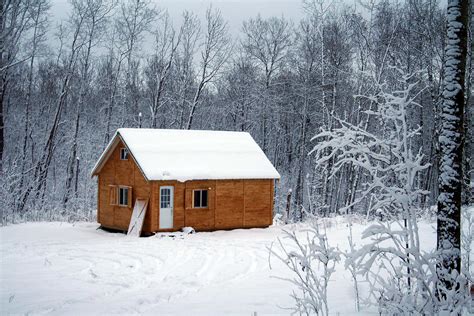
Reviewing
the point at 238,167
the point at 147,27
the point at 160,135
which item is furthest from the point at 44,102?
the point at 238,167

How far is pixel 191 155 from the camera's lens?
66.1 feet

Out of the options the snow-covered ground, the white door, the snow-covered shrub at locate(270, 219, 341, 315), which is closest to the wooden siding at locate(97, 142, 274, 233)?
the white door

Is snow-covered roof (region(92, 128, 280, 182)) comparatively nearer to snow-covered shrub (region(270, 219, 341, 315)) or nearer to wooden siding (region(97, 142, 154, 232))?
wooden siding (region(97, 142, 154, 232))

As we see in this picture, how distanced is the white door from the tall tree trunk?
13.8m

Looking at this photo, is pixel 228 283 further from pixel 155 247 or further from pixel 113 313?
pixel 155 247

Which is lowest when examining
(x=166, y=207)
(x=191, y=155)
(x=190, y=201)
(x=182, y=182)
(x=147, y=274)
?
(x=147, y=274)

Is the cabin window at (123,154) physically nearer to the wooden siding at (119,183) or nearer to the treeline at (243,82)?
the wooden siding at (119,183)

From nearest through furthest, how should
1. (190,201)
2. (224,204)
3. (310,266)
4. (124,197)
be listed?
(310,266)
(190,201)
(224,204)
(124,197)

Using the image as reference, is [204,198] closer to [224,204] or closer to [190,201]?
[190,201]

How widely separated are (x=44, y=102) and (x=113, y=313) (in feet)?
122

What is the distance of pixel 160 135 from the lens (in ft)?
69.5

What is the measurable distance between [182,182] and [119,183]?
11.9ft

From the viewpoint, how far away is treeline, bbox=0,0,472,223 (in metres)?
23.4

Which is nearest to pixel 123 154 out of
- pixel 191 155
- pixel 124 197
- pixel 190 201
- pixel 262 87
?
pixel 124 197
